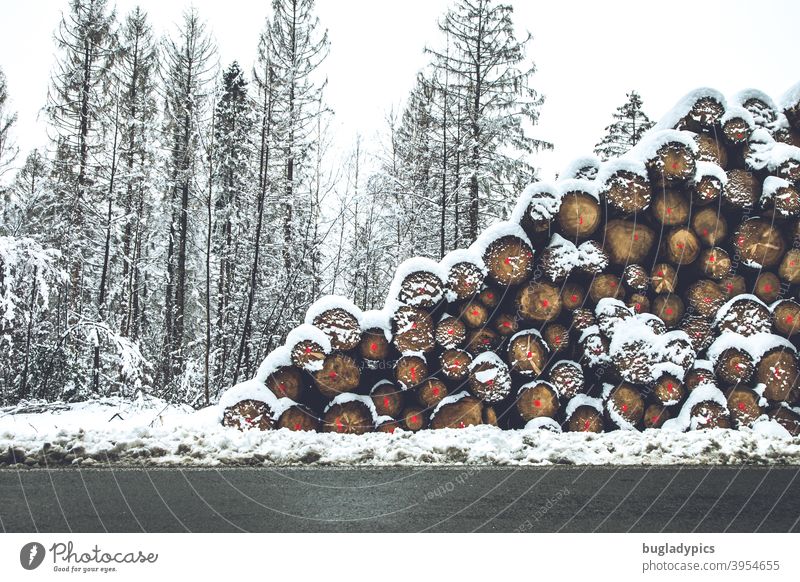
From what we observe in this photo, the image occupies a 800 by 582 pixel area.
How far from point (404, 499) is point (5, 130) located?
42.1 feet

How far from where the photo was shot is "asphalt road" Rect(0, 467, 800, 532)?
2941 mm

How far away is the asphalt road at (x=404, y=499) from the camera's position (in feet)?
9.65

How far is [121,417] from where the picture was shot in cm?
622

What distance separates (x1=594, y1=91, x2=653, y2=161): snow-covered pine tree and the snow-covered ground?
794 inches

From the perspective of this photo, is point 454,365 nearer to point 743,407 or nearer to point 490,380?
point 490,380

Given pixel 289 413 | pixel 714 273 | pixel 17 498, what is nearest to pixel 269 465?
pixel 289 413

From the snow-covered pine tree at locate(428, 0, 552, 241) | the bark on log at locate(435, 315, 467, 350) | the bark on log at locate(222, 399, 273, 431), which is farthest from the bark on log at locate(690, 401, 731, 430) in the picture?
the snow-covered pine tree at locate(428, 0, 552, 241)

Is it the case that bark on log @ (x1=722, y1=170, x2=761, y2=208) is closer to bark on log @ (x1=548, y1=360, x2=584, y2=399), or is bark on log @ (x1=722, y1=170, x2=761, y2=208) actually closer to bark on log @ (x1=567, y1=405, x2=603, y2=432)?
bark on log @ (x1=548, y1=360, x2=584, y2=399)

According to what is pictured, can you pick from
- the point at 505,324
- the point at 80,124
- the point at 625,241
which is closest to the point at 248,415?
the point at 505,324

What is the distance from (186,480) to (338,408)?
1.93 metres

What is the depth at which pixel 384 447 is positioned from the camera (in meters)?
4.62

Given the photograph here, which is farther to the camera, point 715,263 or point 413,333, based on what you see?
point 715,263

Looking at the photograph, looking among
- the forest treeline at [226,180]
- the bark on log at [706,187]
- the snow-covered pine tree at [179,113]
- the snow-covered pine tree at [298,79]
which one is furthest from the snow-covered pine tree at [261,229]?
the bark on log at [706,187]
